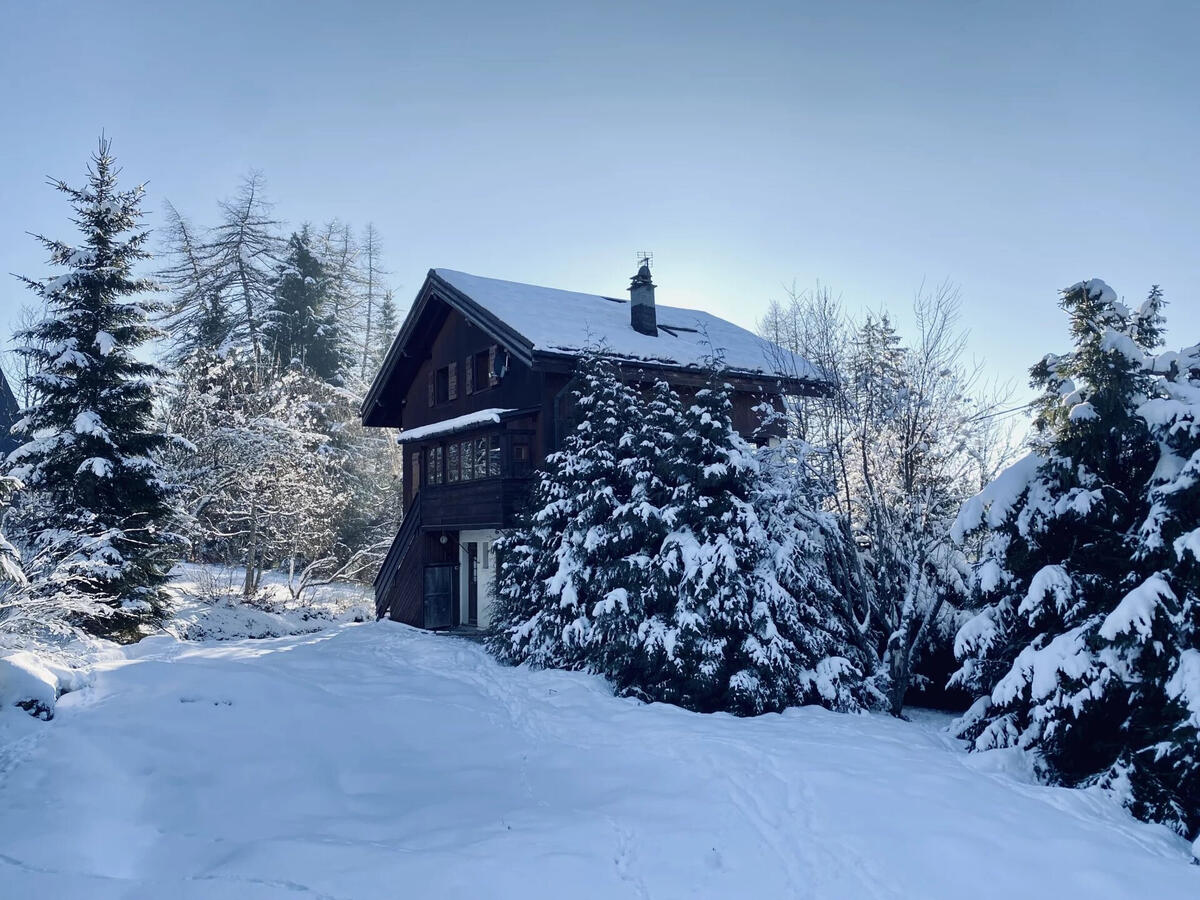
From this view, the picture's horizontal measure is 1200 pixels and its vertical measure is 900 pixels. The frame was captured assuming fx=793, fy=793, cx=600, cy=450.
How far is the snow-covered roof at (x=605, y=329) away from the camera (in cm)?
1820

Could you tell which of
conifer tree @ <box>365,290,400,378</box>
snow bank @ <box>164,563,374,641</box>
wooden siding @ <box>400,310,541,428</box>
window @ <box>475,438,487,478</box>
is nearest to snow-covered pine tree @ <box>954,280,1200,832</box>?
wooden siding @ <box>400,310,541,428</box>

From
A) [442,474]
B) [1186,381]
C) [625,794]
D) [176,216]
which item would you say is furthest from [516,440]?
[176,216]

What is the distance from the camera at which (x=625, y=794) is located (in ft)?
25.0

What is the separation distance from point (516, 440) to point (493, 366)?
9.24 ft

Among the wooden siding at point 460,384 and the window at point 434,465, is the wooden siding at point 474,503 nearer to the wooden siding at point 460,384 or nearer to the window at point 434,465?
the window at point 434,465

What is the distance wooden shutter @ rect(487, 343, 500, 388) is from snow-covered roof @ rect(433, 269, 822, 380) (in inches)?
51.7

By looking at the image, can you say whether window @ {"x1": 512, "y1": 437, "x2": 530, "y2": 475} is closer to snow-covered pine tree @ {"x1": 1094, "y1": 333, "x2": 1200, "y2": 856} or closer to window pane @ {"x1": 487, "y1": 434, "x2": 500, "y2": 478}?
window pane @ {"x1": 487, "y1": 434, "x2": 500, "y2": 478}

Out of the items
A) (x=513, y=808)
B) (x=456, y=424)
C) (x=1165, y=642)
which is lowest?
(x=513, y=808)

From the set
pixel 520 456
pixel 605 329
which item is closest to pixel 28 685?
pixel 520 456

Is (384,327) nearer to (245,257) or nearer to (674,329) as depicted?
(245,257)

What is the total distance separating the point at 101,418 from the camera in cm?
1523

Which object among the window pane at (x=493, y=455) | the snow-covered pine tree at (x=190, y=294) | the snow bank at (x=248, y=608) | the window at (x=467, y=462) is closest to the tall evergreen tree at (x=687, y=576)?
the window pane at (x=493, y=455)

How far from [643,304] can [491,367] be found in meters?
4.48

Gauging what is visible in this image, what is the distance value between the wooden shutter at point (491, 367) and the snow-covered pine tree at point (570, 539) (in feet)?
15.5
